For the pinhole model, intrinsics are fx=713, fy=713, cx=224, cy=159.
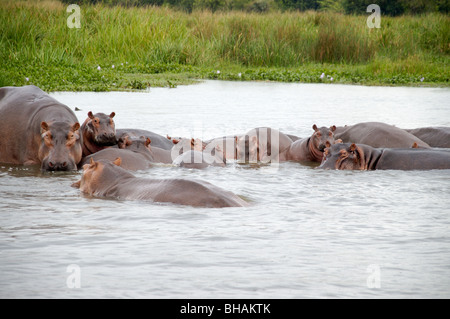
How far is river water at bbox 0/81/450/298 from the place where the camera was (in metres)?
3.85

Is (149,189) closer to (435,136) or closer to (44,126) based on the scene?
(44,126)

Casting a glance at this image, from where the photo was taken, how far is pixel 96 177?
6.23 metres

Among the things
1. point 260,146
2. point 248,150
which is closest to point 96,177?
point 248,150

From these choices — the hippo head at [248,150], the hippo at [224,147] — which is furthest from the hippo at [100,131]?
the hippo head at [248,150]

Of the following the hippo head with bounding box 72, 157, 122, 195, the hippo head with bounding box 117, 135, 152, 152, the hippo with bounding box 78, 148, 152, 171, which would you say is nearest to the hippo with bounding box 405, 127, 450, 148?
the hippo head with bounding box 117, 135, 152, 152

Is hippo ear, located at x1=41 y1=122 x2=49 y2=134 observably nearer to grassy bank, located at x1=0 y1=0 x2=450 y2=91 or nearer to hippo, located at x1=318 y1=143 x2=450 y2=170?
hippo, located at x1=318 y1=143 x2=450 y2=170

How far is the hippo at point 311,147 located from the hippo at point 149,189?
275cm

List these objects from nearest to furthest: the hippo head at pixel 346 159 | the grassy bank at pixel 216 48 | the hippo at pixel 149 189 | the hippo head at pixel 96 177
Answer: the hippo at pixel 149 189 → the hippo head at pixel 96 177 → the hippo head at pixel 346 159 → the grassy bank at pixel 216 48

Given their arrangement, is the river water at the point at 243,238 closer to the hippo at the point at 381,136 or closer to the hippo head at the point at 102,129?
the hippo head at the point at 102,129

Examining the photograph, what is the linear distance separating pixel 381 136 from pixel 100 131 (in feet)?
11.1

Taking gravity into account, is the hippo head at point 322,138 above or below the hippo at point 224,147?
above

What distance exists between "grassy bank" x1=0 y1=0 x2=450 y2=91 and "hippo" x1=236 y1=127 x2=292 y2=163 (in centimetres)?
832

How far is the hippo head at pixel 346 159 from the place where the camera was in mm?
7742
